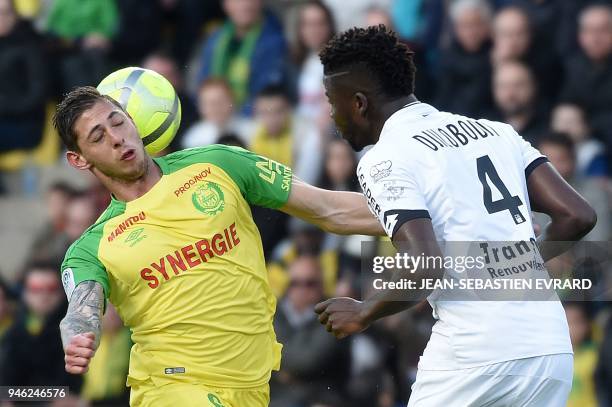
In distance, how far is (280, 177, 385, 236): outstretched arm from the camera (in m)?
6.58

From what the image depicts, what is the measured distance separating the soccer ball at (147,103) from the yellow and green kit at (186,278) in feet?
1.50

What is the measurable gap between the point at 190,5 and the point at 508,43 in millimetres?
3880

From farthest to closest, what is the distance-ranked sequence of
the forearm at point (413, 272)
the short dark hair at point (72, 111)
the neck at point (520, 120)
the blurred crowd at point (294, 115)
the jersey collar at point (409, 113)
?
the neck at point (520, 120)
the blurred crowd at point (294, 115)
the short dark hair at point (72, 111)
the jersey collar at point (409, 113)
the forearm at point (413, 272)

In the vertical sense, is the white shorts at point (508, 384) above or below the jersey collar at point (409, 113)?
below

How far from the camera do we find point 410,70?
5863mm

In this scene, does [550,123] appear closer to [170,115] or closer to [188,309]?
[170,115]

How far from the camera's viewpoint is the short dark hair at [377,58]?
577 centimetres

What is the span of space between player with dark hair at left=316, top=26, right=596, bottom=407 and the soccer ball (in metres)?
1.61

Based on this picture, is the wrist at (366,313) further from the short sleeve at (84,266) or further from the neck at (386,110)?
the short sleeve at (84,266)

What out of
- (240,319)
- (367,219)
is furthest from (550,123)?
(240,319)

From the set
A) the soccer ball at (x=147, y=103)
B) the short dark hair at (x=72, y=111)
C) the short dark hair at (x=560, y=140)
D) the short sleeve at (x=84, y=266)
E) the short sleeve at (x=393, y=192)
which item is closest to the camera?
the short sleeve at (x=393, y=192)

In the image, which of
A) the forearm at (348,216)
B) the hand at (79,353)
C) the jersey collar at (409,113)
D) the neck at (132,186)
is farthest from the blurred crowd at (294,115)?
the hand at (79,353)

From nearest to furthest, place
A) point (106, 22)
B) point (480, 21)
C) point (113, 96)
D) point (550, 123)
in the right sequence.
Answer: point (113, 96), point (550, 123), point (480, 21), point (106, 22)

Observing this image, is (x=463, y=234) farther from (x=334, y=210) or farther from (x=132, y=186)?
(x=132, y=186)
